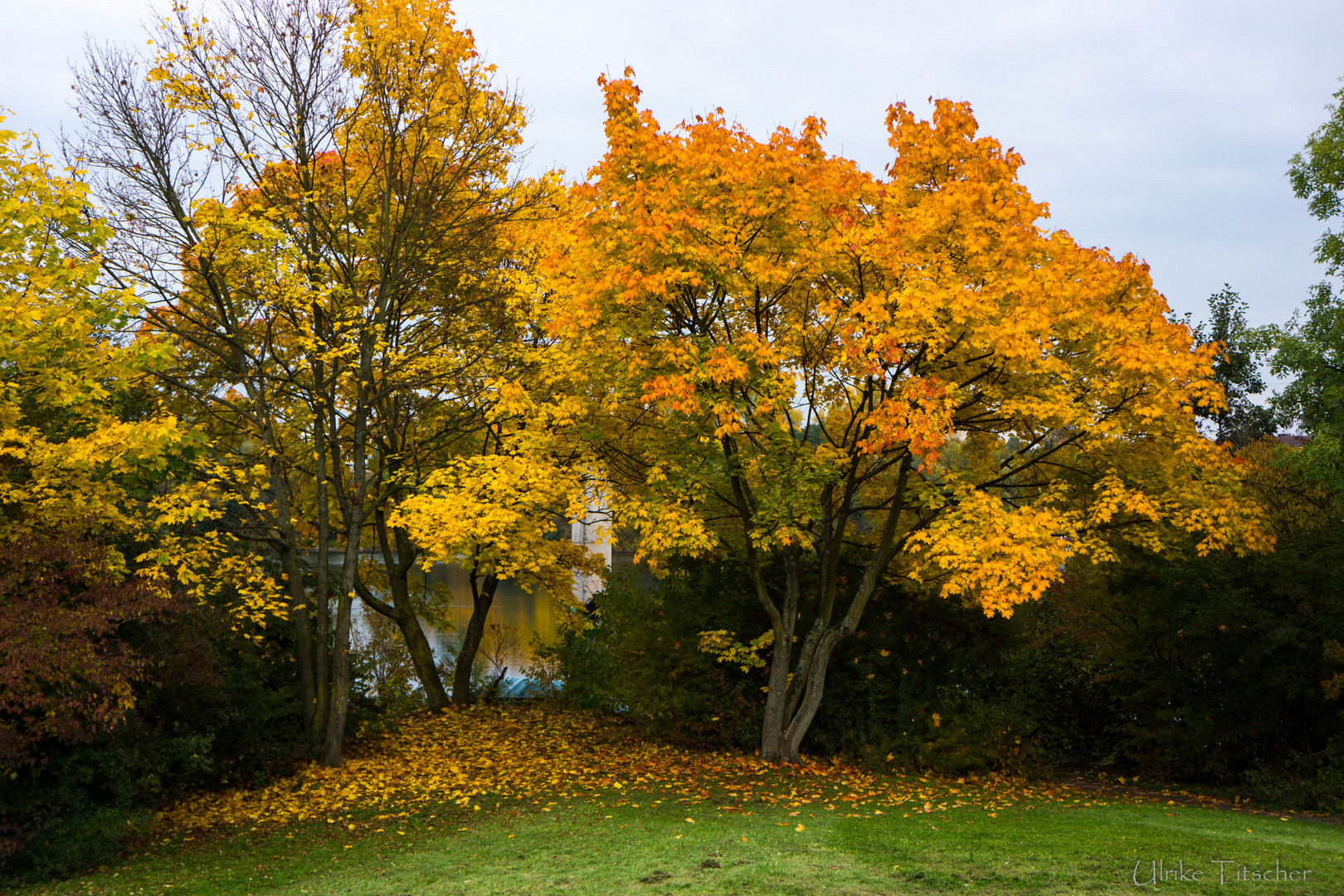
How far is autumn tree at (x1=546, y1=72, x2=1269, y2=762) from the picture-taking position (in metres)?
10.1

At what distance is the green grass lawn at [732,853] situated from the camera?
23.1ft

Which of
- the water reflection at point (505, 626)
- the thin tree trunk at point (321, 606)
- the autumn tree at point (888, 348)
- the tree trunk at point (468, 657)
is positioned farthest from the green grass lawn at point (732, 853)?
the tree trunk at point (468, 657)

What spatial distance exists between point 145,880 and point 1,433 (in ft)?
13.4

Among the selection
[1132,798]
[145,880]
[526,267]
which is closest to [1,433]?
[145,880]

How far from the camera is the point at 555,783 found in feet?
38.6

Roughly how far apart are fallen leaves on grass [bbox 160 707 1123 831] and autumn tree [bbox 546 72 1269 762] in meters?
1.32

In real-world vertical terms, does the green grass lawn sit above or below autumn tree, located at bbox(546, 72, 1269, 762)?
below

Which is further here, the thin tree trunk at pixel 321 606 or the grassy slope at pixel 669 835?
the thin tree trunk at pixel 321 606

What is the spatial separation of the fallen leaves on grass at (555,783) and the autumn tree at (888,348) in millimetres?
1321

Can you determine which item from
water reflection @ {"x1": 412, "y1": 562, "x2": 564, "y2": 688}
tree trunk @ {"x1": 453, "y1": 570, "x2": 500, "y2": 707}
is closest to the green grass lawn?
water reflection @ {"x1": 412, "y1": 562, "x2": 564, "y2": 688}

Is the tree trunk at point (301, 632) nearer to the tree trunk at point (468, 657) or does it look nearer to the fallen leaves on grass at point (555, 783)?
the fallen leaves on grass at point (555, 783)

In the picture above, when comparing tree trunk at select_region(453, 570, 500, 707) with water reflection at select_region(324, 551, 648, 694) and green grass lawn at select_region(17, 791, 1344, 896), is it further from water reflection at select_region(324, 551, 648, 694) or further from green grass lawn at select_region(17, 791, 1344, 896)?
green grass lawn at select_region(17, 791, 1344, 896)

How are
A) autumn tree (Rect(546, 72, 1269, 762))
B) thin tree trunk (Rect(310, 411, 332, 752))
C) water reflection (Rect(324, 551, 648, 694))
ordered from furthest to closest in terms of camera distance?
water reflection (Rect(324, 551, 648, 694))
thin tree trunk (Rect(310, 411, 332, 752))
autumn tree (Rect(546, 72, 1269, 762))

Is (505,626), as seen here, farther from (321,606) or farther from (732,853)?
(732,853)
